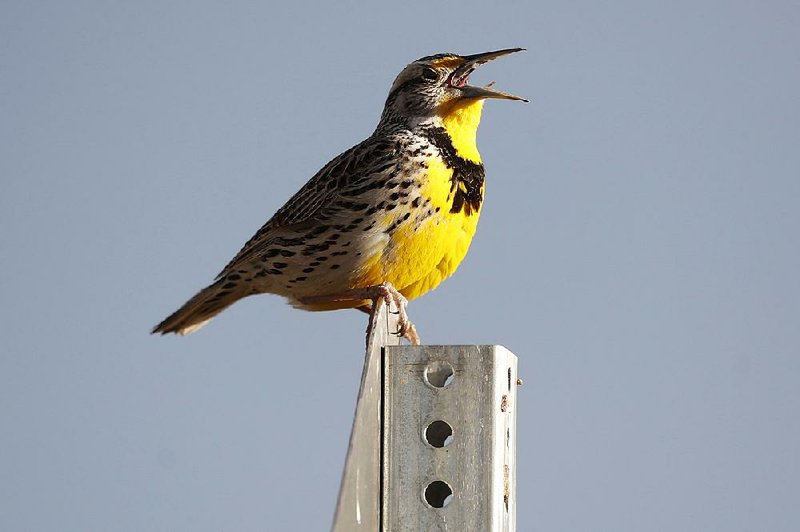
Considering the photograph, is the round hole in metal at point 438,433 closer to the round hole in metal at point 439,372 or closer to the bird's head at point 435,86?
the round hole in metal at point 439,372

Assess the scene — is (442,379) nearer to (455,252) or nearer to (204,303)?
(455,252)

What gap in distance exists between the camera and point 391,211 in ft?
19.4

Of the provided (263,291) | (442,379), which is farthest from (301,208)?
(442,379)

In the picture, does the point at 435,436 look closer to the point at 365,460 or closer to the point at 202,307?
the point at 365,460

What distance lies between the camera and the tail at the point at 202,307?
22.5ft

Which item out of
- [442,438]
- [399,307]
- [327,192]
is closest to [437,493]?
[442,438]

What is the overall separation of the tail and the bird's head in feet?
4.05

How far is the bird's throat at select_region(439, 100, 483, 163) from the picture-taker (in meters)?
6.29

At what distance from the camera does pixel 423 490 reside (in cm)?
441

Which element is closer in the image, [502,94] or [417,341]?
[417,341]

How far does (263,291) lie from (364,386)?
2.54m

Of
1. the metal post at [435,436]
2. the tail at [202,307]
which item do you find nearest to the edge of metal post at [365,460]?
the metal post at [435,436]

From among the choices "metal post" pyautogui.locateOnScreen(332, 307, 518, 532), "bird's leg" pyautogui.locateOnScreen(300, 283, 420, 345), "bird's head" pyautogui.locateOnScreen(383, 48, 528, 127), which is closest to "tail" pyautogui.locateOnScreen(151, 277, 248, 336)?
"bird's leg" pyautogui.locateOnScreen(300, 283, 420, 345)

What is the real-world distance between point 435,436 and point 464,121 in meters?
2.23
